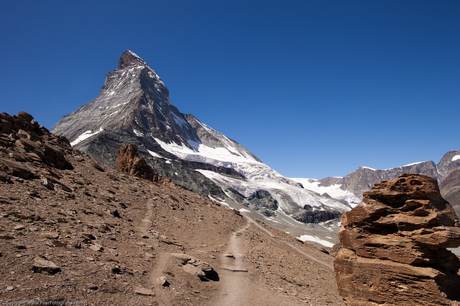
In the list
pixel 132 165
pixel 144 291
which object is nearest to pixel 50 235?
pixel 144 291

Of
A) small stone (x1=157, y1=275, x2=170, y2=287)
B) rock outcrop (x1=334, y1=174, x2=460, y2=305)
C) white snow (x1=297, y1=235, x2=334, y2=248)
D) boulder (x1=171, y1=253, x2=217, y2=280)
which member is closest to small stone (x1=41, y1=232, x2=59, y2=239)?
small stone (x1=157, y1=275, x2=170, y2=287)

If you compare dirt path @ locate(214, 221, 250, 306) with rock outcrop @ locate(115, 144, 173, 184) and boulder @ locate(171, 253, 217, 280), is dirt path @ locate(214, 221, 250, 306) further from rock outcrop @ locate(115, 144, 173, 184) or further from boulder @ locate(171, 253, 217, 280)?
rock outcrop @ locate(115, 144, 173, 184)

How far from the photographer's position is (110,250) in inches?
510

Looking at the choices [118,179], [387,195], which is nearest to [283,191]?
[118,179]

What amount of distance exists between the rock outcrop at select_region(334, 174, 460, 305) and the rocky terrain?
3.49 m

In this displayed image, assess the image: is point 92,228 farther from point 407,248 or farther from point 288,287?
point 407,248

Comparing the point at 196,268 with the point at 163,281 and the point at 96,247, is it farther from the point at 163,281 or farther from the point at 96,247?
the point at 96,247

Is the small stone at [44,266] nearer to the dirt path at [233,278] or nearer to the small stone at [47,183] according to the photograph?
the dirt path at [233,278]

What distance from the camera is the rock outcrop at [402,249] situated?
35.2 ft

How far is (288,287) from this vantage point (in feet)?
52.7

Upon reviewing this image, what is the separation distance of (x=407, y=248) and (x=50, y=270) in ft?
47.1

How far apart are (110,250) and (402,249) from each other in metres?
13.8

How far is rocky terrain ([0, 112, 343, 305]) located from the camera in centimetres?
913

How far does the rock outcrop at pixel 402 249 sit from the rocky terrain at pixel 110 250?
3.49m
